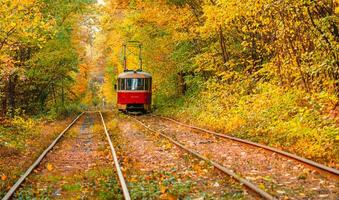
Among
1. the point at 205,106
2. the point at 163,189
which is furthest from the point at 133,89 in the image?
the point at 163,189

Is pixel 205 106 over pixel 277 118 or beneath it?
beneath

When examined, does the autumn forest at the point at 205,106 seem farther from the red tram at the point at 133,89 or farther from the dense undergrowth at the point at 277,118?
the red tram at the point at 133,89

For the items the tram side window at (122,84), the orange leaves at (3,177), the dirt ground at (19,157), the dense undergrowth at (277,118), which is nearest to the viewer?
the orange leaves at (3,177)

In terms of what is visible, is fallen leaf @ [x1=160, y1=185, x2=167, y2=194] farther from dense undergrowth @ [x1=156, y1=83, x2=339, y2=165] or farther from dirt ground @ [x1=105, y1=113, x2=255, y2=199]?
dense undergrowth @ [x1=156, y1=83, x2=339, y2=165]

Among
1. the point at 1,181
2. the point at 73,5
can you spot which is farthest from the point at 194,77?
the point at 1,181

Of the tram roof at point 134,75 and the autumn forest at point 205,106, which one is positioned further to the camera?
the tram roof at point 134,75

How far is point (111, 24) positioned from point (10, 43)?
17.7 m

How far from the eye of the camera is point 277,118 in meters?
14.3

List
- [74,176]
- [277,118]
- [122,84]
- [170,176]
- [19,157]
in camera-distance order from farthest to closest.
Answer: [122,84], [277,118], [19,157], [74,176], [170,176]

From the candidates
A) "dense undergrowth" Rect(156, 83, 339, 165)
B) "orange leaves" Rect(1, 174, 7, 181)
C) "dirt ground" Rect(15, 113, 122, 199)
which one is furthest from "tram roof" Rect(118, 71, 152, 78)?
"orange leaves" Rect(1, 174, 7, 181)

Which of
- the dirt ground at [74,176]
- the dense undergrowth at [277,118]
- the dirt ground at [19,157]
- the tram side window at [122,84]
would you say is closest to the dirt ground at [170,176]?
the dirt ground at [74,176]

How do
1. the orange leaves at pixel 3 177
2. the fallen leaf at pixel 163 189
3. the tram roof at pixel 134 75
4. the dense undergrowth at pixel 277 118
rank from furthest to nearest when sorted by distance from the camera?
the tram roof at pixel 134 75 → the dense undergrowth at pixel 277 118 → the orange leaves at pixel 3 177 → the fallen leaf at pixel 163 189

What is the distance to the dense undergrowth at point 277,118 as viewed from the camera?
1069 cm

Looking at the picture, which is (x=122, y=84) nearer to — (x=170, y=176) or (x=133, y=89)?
(x=133, y=89)
